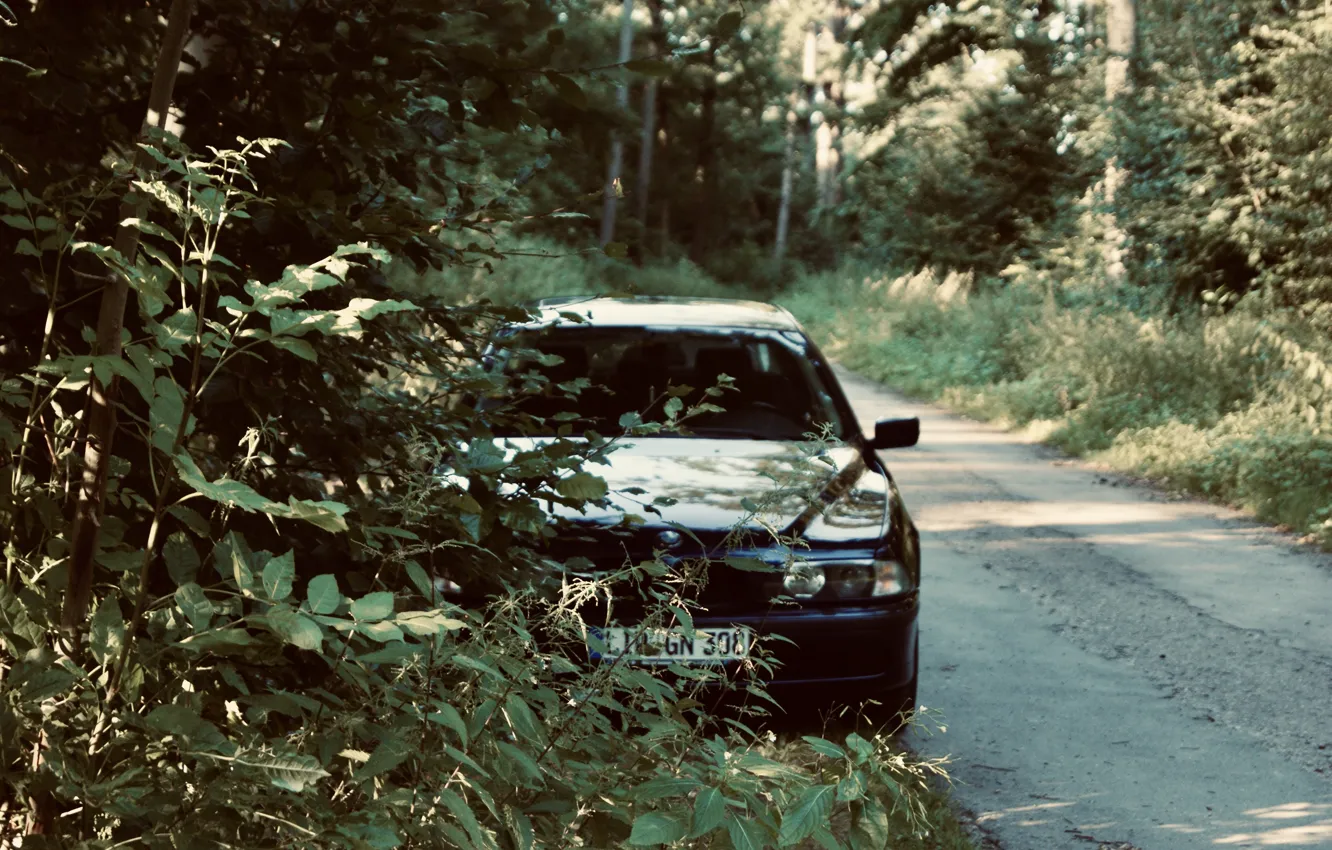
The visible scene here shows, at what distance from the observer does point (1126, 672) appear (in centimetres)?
647

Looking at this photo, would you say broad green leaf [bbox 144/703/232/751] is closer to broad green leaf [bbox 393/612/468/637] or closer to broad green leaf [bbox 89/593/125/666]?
broad green leaf [bbox 89/593/125/666]

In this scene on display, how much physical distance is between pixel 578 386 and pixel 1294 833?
3044mm

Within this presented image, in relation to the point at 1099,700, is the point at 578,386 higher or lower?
higher

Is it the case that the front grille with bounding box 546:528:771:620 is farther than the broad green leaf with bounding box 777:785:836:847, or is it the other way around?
the front grille with bounding box 546:528:771:620

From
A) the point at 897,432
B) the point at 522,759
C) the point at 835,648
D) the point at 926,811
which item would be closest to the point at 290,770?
the point at 522,759

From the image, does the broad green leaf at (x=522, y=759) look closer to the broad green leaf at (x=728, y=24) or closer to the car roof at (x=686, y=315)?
the broad green leaf at (x=728, y=24)

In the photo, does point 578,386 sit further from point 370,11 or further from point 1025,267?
point 1025,267

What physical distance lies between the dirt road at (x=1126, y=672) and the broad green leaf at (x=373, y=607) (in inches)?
127

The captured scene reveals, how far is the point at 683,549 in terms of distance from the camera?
4758mm

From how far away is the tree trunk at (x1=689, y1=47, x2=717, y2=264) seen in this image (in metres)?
61.4

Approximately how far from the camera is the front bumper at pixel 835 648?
15.4 ft

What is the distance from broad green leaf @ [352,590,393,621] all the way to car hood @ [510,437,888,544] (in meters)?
2.57

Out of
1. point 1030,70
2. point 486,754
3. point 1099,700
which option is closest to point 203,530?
point 486,754

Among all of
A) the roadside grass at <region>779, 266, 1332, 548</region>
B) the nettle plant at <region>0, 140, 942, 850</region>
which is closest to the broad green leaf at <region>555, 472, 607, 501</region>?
the nettle plant at <region>0, 140, 942, 850</region>
